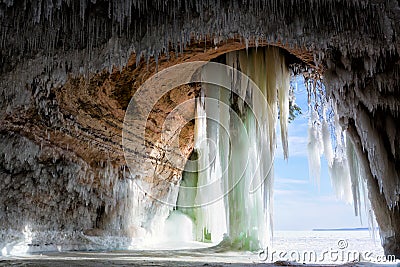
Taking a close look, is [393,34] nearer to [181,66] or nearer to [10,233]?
[181,66]

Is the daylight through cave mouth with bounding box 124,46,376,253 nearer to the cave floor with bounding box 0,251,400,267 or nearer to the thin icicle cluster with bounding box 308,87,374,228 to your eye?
the thin icicle cluster with bounding box 308,87,374,228

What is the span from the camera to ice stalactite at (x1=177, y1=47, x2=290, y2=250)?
6.50 metres

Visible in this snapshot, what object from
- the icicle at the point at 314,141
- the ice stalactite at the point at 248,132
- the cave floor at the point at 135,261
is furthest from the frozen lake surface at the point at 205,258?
the icicle at the point at 314,141

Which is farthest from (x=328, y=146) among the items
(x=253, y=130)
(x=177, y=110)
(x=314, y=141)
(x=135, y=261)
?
(x=135, y=261)

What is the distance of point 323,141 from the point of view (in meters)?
7.41

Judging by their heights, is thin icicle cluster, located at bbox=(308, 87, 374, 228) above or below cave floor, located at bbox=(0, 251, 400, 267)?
above

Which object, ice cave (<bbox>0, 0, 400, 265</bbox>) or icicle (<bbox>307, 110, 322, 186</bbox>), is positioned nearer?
ice cave (<bbox>0, 0, 400, 265</bbox>)

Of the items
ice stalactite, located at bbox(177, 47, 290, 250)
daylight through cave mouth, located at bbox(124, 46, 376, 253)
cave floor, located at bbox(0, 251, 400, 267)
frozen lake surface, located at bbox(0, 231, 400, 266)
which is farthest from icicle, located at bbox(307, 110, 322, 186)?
cave floor, located at bbox(0, 251, 400, 267)

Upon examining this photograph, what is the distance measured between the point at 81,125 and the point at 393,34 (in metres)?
5.12

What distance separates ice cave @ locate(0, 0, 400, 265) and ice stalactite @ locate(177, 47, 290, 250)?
3cm

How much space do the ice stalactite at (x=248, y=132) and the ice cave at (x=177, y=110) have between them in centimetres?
3

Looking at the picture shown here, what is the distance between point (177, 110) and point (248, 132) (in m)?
1.68

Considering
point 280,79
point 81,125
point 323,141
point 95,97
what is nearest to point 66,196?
point 81,125

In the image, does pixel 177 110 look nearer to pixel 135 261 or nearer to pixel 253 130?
pixel 253 130
